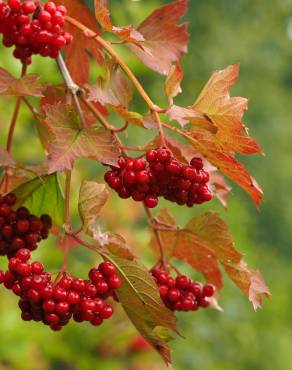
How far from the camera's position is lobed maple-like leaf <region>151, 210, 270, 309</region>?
1168mm

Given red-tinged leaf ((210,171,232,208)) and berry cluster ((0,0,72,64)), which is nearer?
berry cluster ((0,0,72,64))

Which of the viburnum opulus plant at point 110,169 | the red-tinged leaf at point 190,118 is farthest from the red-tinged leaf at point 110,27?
the red-tinged leaf at point 190,118

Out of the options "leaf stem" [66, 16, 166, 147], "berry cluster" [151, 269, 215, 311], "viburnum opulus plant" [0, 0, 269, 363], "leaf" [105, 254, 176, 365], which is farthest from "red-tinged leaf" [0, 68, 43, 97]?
"berry cluster" [151, 269, 215, 311]

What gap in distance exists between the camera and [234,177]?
3.59 feet

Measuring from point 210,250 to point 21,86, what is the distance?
0.37m

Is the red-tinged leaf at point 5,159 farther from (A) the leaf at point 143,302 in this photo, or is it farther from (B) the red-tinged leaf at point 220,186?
(B) the red-tinged leaf at point 220,186

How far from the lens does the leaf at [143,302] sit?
108 cm

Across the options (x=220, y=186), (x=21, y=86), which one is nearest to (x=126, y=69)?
(x=21, y=86)

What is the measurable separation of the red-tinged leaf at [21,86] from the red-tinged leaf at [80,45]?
0.46 feet

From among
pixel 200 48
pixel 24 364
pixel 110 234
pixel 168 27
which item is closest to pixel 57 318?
pixel 110 234

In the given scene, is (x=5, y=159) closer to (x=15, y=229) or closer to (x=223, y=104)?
(x=15, y=229)

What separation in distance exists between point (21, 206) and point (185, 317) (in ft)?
11.9

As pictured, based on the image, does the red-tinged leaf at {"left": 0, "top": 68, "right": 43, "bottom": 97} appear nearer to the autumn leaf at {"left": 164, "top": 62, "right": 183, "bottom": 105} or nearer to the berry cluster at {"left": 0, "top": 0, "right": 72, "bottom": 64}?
the berry cluster at {"left": 0, "top": 0, "right": 72, "bottom": 64}

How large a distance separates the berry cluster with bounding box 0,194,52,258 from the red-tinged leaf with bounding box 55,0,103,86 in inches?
9.9
